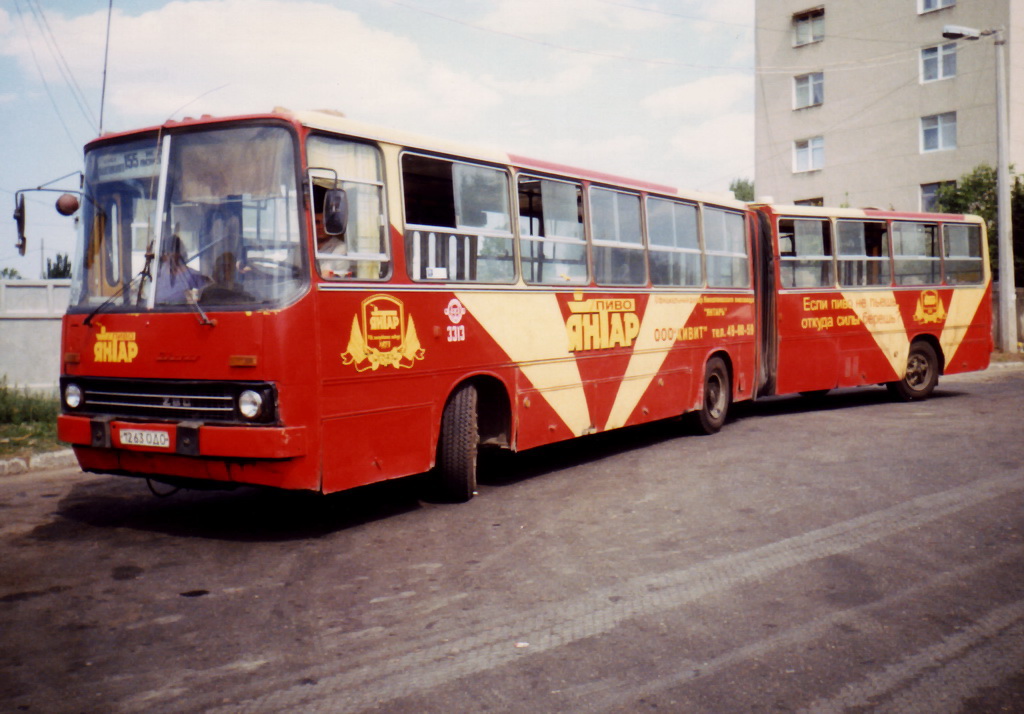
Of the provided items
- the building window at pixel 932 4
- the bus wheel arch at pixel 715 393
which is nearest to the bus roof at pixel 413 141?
the bus wheel arch at pixel 715 393

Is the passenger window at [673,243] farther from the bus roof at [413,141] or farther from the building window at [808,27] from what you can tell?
the building window at [808,27]

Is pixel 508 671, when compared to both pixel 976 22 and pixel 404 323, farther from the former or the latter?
pixel 976 22

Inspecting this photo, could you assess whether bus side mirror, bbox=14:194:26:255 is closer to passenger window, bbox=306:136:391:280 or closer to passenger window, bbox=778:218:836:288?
passenger window, bbox=306:136:391:280

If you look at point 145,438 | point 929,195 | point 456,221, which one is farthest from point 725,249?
point 929,195

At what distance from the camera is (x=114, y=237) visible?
6918 millimetres

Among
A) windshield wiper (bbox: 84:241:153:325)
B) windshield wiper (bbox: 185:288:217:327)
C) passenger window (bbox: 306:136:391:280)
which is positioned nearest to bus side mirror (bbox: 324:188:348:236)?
passenger window (bbox: 306:136:391:280)

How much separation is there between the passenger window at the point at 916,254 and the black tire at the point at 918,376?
3.45 ft

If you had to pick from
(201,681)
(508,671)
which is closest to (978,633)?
(508,671)

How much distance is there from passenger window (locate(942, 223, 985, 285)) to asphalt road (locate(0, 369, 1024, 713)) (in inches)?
292

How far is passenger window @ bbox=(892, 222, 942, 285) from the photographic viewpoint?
14844mm

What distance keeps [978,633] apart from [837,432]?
7.05m

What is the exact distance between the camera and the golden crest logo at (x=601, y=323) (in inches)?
364

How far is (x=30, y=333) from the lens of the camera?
14.2 meters

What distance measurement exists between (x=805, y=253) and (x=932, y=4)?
25517mm
